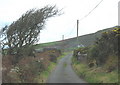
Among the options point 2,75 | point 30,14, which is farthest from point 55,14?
point 2,75

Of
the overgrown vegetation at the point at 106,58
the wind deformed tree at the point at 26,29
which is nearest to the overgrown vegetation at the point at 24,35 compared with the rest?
the wind deformed tree at the point at 26,29

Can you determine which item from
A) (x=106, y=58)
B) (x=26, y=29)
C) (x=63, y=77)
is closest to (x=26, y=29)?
(x=26, y=29)

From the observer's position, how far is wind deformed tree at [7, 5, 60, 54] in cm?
1812

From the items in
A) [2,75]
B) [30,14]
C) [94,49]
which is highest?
[30,14]

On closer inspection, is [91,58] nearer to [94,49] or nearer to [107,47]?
[94,49]

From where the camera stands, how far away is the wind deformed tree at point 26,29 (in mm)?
18125

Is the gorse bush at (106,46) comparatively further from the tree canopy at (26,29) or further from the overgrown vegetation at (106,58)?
the tree canopy at (26,29)

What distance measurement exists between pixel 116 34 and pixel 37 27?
799 cm

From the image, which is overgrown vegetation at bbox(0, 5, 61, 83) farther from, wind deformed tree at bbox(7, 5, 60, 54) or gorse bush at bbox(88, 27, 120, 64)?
gorse bush at bbox(88, 27, 120, 64)

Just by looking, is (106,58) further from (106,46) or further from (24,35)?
(24,35)

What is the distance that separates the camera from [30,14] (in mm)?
19266

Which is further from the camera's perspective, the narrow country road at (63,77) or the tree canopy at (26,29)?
the tree canopy at (26,29)

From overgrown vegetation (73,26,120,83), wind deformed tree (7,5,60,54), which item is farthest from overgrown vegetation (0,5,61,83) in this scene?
overgrown vegetation (73,26,120,83)

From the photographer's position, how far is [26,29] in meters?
18.6
